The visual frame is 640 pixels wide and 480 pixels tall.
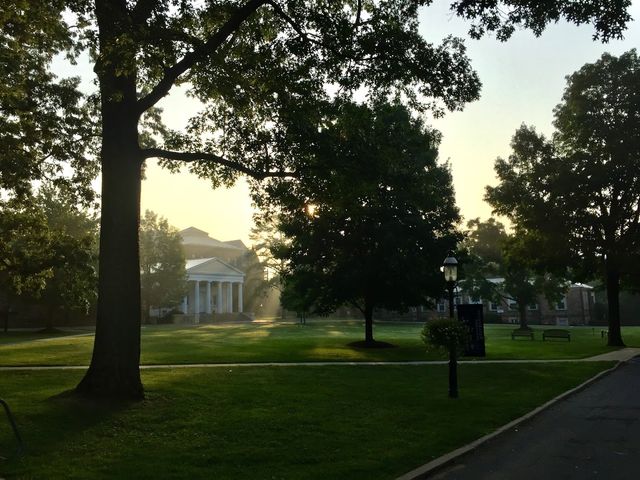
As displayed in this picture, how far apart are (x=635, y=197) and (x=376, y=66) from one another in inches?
1036

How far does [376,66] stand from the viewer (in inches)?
524

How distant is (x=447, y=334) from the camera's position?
1350cm

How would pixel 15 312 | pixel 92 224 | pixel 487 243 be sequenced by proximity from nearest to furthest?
pixel 92 224, pixel 15 312, pixel 487 243

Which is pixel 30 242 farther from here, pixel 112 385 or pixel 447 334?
pixel 447 334

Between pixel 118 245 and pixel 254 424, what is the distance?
5.10 m

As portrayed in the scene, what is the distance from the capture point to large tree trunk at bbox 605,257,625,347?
32875mm

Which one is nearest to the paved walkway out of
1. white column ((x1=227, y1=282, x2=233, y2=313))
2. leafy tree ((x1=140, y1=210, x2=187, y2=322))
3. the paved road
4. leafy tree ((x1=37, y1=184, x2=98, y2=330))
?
leafy tree ((x1=37, y1=184, x2=98, y2=330))

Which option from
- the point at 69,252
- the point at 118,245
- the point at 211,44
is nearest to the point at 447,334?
the point at 118,245

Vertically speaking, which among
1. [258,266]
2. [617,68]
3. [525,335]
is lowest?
[525,335]

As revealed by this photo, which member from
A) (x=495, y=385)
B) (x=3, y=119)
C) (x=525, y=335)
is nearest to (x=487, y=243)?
(x=525, y=335)

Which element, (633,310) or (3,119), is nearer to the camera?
(3,119)

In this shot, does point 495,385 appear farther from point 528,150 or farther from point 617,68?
point 617,68

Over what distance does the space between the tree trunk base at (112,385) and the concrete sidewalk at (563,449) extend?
6985 mm

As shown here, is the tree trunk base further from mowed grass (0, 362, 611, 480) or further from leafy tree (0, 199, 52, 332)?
leafy tree (0, 199, 52, 332)
